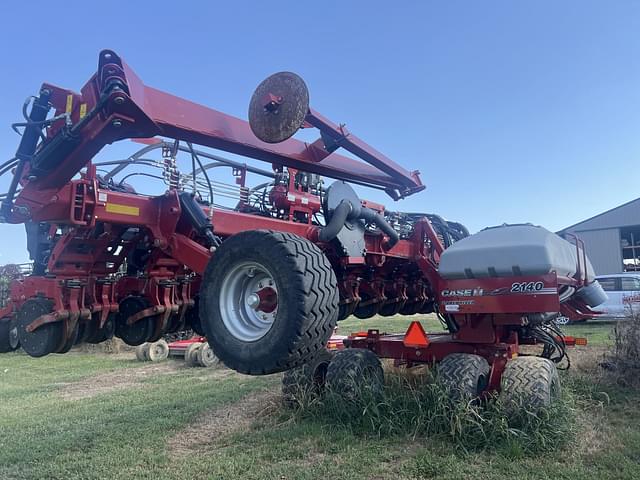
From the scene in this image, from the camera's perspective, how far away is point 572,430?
5453 millimetres

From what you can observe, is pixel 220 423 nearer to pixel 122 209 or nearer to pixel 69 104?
pixel 122 209

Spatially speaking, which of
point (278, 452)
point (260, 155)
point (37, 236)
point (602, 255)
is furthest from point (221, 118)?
point (602, 255)

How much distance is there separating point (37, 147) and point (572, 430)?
5.45 meters

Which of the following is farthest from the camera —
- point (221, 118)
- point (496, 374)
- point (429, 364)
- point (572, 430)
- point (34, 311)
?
point (429, 364)

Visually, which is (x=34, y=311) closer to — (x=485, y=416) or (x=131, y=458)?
(x=131, y=458)

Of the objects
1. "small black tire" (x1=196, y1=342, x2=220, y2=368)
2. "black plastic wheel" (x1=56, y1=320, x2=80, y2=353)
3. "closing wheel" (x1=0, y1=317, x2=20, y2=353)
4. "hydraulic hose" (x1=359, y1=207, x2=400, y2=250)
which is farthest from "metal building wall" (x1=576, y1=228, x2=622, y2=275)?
"closing wheel" (x1=0, y1=317, x2=20, y2=353)

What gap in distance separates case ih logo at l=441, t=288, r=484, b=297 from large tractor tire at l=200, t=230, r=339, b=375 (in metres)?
3.11

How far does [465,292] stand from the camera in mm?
5824

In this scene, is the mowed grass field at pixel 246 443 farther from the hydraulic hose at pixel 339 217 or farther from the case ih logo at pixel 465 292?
the hydraulic hose at pixel 339 217

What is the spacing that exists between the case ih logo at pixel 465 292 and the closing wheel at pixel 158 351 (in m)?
9.29

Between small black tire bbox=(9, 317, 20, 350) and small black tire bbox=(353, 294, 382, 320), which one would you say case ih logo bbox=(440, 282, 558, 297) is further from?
small black tire bbox=(9, 317, 20, 350)

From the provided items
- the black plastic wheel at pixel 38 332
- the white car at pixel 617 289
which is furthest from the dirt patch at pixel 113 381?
the white car at pixel 617 289

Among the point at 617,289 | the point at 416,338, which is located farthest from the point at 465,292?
the point at 617,289

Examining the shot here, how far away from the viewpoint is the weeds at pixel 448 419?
17.4ft
